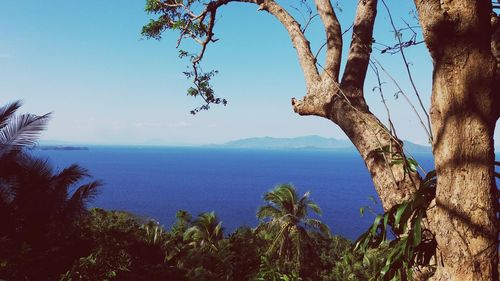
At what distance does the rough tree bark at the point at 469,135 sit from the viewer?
1814 millimetres

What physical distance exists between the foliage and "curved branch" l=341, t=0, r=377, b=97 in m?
0.89

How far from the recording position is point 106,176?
136375 millimetres

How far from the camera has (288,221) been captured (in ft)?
78.0

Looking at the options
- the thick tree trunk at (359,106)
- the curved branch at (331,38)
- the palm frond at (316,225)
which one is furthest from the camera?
the palm frond at (316,225)

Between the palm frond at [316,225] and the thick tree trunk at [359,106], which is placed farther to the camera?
the palm frond at [316,225]

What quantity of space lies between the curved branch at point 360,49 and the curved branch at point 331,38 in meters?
0.08

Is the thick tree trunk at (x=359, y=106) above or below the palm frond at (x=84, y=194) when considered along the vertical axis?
above

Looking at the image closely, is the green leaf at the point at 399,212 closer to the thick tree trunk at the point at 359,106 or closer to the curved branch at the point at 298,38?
the thick tree trunk at the point at 359,106

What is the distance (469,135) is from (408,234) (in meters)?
0.65

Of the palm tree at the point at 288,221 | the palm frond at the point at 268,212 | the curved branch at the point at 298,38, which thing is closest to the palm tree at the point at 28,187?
the curved branch at the point at 298,38

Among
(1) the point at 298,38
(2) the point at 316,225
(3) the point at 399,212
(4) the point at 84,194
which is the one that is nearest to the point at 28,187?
(4) the point at 84,194

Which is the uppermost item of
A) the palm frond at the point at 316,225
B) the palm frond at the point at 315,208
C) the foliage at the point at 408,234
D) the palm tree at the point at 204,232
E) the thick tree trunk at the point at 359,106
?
the thick tree trunk at the point at 359,106

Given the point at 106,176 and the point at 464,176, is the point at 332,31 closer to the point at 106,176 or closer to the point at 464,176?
the point at 464,176

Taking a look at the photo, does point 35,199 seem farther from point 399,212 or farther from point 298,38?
point 399,212
